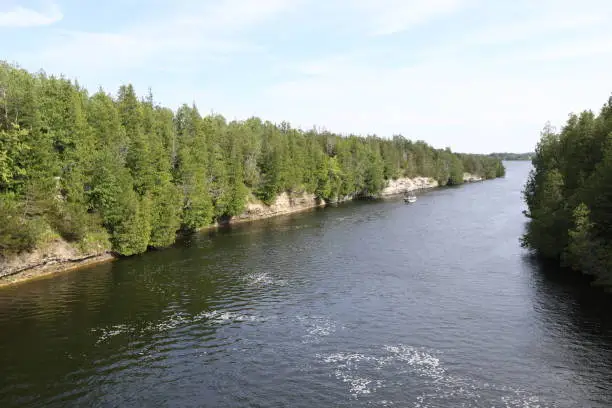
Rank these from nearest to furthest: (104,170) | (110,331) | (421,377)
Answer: (421,377), (110,331), (104,170)

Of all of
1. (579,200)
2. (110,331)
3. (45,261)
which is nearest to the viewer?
(110,331)

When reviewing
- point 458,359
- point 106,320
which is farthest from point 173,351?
point 458,359

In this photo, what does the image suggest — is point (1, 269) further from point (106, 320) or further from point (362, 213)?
point (362, 213)

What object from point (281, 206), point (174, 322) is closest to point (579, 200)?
point (174, 322)

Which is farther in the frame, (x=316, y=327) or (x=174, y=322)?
(x=174, y=322)

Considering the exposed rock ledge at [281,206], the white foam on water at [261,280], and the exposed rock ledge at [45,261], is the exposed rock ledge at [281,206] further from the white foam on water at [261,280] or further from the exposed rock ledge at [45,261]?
the white foam on water at [261,280]

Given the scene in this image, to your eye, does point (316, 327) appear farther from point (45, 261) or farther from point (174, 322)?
point (45, 261)
